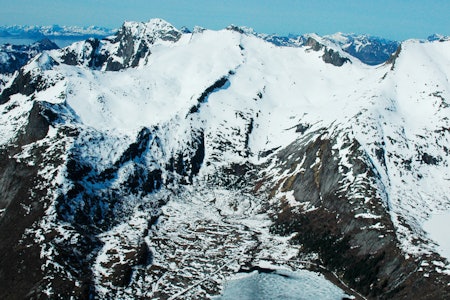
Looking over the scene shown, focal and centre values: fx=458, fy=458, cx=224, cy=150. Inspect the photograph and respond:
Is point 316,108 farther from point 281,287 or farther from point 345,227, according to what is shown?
point 281,287

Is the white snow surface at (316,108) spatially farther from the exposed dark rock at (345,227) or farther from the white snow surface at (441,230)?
the exposed dark rock at (345,227)

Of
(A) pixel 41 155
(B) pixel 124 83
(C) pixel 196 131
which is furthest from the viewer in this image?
(B) pixel 124 83

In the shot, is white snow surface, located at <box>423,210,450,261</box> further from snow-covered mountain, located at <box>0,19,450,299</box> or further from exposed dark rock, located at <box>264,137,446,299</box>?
exposed dark rock, located at <box>264,137,446,299</box>

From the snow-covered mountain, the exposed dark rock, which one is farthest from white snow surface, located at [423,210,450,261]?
the exposed dark rock

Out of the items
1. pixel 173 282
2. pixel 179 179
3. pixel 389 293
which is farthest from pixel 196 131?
pixel 389 293

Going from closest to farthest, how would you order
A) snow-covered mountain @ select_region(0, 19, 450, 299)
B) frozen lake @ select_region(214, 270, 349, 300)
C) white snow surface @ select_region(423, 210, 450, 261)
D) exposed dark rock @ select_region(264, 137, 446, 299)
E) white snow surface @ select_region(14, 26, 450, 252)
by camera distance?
frozen lake @ select_region(214, 270, 349, 300), exposed dark rock @ select_region(264, 137, 446, 299), snow-covered mountain @ select_region(0, 19, 450, 299), white snow surface @ select_region(423, 210, 450, 261), white snow surface @ select_region(14, 26, 450, 252)

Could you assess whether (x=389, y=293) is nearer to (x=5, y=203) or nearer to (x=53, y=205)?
(x=53, y=205)
